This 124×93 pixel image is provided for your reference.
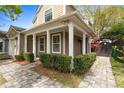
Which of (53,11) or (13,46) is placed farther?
(13,46)

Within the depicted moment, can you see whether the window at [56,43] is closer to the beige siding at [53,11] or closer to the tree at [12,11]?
the beige siding at [53,11]

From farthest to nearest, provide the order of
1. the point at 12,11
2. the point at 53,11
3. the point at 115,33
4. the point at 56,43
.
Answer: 1. the point at 115,33
2. the point at 12,11
3. the point at 56,43
4. the point at 53,11

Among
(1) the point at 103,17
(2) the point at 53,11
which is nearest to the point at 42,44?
(2) the point at 53,11

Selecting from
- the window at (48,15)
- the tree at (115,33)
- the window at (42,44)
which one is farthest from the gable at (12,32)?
the tree at (115,33)

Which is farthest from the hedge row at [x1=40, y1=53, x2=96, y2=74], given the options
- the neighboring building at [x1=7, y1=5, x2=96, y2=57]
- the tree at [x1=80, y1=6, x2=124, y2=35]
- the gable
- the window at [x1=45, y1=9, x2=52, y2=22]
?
the tree at [x1=80, y1=6, x2=124, y2=35]

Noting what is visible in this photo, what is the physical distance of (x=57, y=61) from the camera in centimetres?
681

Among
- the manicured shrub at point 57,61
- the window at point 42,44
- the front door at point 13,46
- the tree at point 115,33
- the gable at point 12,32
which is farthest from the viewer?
the tree at point 115,33

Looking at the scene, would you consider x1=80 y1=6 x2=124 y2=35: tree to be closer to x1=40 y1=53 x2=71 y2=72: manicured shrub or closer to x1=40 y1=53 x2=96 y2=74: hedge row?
x1=40 y1=53 x2=71 y2=72: manicured shrub

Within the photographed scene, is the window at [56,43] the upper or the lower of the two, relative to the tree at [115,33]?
lower

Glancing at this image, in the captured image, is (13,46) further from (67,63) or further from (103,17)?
(103,17)

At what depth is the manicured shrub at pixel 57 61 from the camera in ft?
20.5

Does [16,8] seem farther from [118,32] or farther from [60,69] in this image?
[118,32]

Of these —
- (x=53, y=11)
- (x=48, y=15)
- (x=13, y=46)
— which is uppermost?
(x=53, y=11)
